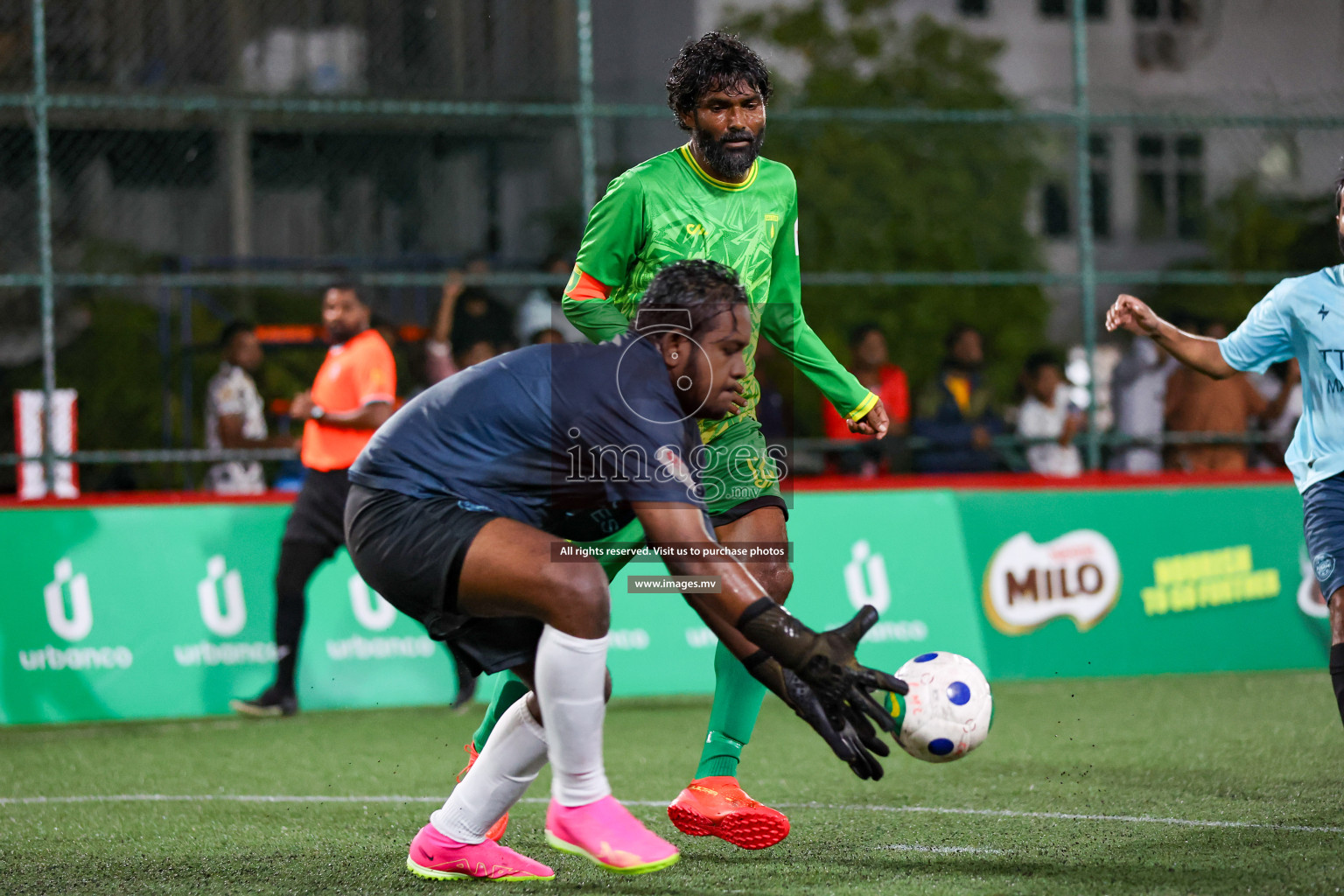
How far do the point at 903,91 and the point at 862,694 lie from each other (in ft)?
74.6

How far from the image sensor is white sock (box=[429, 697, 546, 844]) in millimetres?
4242

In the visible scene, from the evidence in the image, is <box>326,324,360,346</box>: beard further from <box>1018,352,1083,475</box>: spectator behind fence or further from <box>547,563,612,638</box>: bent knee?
<box>1018,352,1083,475</box>: spectator behind fence

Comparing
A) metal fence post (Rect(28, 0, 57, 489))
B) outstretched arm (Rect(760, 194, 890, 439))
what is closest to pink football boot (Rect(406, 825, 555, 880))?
outstretched arm (Rect(760, 194, 890, 439))

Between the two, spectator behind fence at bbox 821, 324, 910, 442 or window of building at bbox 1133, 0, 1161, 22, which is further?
window of building at bbox 1133, 0, 1161, 22

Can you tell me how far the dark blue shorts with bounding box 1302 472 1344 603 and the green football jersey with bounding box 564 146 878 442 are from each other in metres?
1.36

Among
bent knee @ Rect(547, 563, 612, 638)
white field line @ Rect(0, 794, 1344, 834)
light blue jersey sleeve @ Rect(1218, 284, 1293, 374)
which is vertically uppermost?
light blue jersey sleeve @ Rect(1218, 284, 1293, 374)

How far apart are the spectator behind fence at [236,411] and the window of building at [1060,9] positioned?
47.2 feet

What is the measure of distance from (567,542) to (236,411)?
7.59 metres

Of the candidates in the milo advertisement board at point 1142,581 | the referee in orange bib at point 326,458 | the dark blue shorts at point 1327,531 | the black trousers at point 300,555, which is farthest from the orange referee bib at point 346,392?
the dark blue shorts at point 1327,531

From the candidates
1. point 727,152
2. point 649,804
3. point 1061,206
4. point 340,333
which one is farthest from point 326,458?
point 1061,206

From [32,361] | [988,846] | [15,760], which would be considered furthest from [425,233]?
[988,846]

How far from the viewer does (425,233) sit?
13.8m

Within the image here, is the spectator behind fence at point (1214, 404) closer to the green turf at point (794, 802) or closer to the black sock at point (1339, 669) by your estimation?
the green turf at point (794, 802)

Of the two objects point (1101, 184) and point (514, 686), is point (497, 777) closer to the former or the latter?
point (514, 686)
